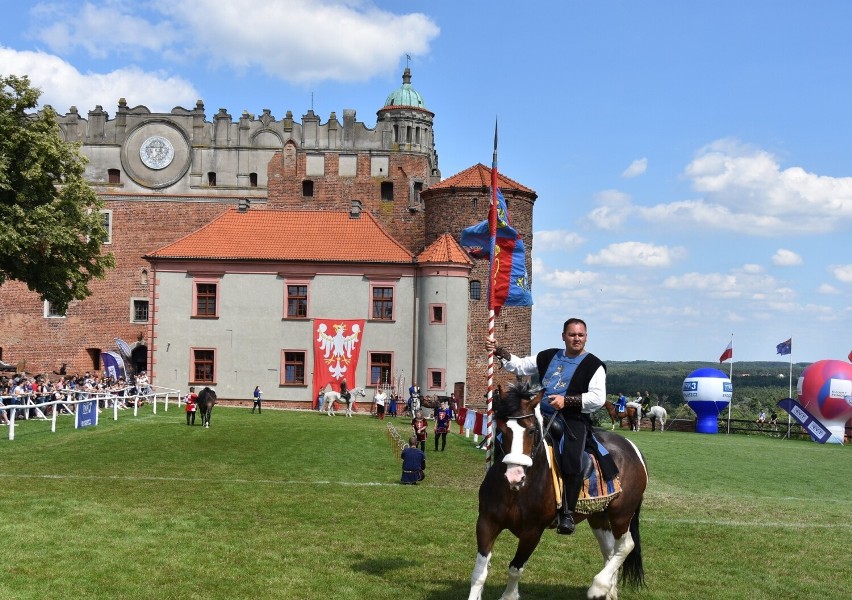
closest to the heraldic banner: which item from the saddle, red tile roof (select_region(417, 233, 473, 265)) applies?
red tile roof (select_region(417, 233, 473, 265))

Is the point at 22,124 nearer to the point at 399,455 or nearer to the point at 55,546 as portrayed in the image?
the point at 399,455

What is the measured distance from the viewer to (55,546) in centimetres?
1167

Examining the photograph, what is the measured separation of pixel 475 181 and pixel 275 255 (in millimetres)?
12209

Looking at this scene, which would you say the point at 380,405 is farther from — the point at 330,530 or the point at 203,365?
the point at 330,530

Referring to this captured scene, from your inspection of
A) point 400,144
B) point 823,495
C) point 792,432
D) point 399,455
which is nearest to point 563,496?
point 823,495

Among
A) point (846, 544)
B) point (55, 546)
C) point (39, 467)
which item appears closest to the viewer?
point (55, 546)

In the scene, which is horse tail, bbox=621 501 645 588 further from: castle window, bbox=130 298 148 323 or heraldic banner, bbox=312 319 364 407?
castle window, bbox=130 298 148 323

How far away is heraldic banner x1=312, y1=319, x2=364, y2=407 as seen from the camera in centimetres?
5009

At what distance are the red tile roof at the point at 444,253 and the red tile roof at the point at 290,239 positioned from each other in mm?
954

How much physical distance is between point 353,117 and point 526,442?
54235 mm

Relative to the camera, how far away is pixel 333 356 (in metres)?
50.2

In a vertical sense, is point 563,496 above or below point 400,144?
below

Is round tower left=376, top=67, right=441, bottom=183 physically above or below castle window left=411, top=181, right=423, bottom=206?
above

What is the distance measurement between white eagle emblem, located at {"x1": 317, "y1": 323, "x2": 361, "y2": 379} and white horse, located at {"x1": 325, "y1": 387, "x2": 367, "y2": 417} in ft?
4.06
